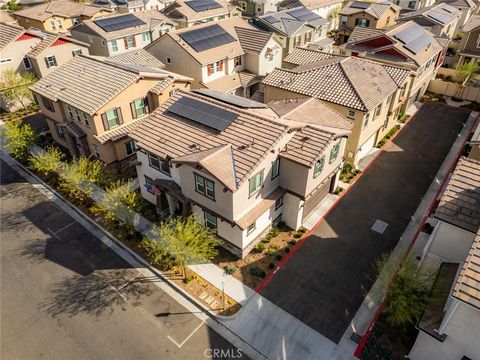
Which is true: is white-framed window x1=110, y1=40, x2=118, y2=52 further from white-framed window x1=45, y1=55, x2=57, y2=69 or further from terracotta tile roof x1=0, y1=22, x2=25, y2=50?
terracotta tile roof x1=0, y1=22, x2=25, y2=50

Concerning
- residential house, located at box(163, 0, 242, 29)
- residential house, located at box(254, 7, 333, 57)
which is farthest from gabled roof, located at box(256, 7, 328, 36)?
residential house, located at box(163, 0, 242, 29)

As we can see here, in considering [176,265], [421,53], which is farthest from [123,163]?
[421,53]

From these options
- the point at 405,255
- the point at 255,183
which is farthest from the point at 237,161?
the point at 405,255

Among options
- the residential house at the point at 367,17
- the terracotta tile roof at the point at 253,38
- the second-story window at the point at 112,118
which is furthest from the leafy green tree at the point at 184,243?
the residential house at the point at 367,17

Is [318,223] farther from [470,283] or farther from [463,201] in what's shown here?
[470,283]

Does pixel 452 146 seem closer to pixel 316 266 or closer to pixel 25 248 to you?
pixel 316 266
